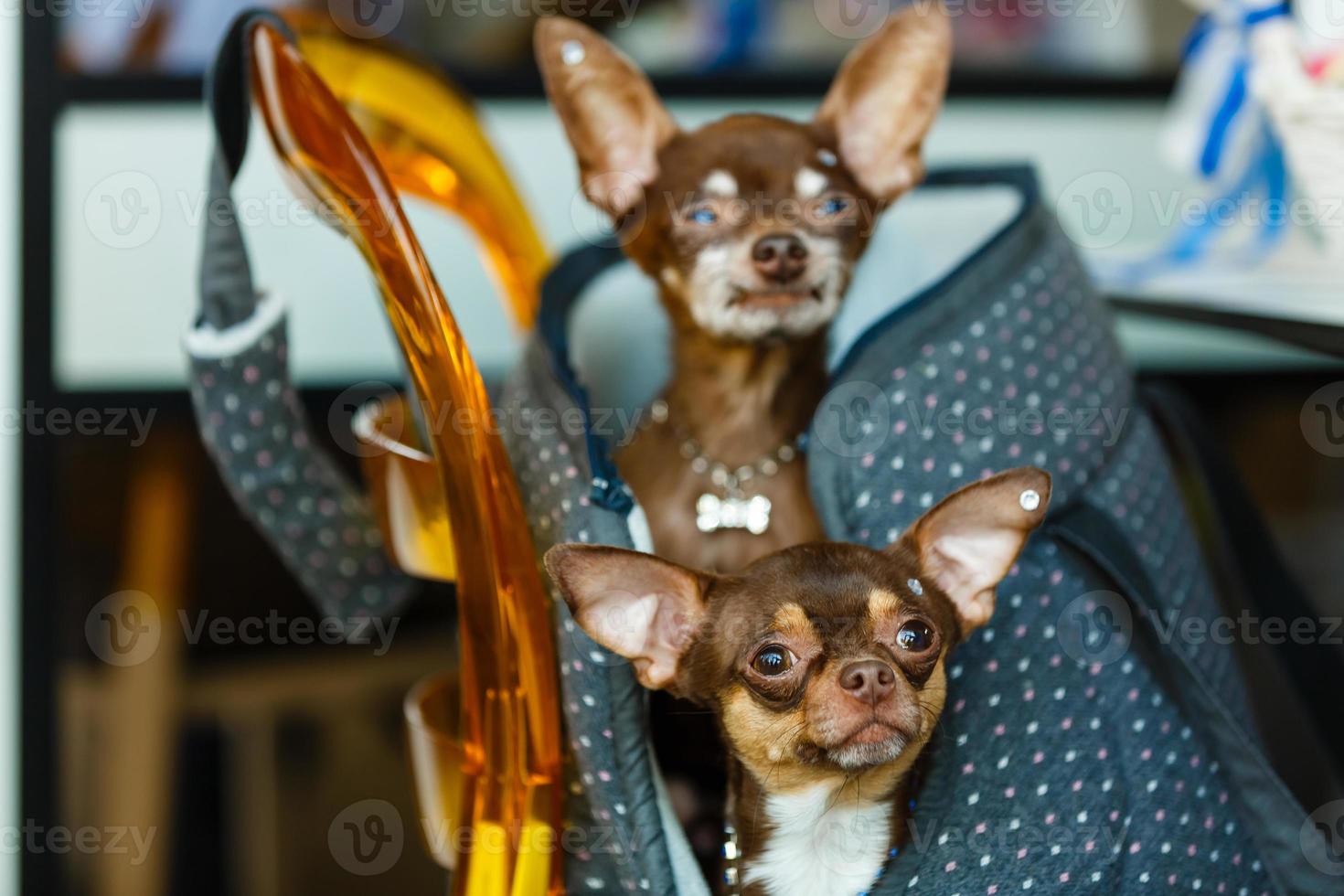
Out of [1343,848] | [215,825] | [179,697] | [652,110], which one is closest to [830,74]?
[652,110]

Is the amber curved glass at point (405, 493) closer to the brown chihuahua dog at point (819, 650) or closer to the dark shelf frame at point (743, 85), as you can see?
the brown chihuahua dog at point (819, 650)

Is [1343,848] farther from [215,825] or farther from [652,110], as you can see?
[215,825]

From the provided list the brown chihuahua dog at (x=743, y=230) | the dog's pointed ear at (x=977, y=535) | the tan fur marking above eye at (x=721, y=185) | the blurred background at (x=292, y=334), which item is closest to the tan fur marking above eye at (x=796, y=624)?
the dog's pointed ear at (x=977, y=535)

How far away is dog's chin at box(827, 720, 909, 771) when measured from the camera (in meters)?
0.82

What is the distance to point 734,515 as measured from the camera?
118cm

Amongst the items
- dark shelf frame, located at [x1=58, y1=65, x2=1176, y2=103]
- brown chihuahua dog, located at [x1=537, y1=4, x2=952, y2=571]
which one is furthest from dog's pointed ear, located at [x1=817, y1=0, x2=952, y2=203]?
dark shelf frame, located at [x1=58, y1=65, x2=1176, y2=103]

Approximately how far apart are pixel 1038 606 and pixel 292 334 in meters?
1.39

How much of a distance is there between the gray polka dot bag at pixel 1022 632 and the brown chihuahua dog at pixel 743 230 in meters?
0.14

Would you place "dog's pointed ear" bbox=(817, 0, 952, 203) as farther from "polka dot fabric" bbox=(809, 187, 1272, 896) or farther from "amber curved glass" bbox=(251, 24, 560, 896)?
"amber curved glass" bbox=(251, 24, 560, 896)

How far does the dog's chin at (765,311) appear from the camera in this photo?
1.14 m

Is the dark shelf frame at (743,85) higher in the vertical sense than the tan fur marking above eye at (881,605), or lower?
higher

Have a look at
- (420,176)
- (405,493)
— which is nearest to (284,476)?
(405,493)

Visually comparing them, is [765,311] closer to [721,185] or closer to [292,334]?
[721,185]

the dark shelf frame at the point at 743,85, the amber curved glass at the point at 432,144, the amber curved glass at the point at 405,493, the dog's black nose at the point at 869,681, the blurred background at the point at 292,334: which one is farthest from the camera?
the dark shelf frame at the point at 743,85
